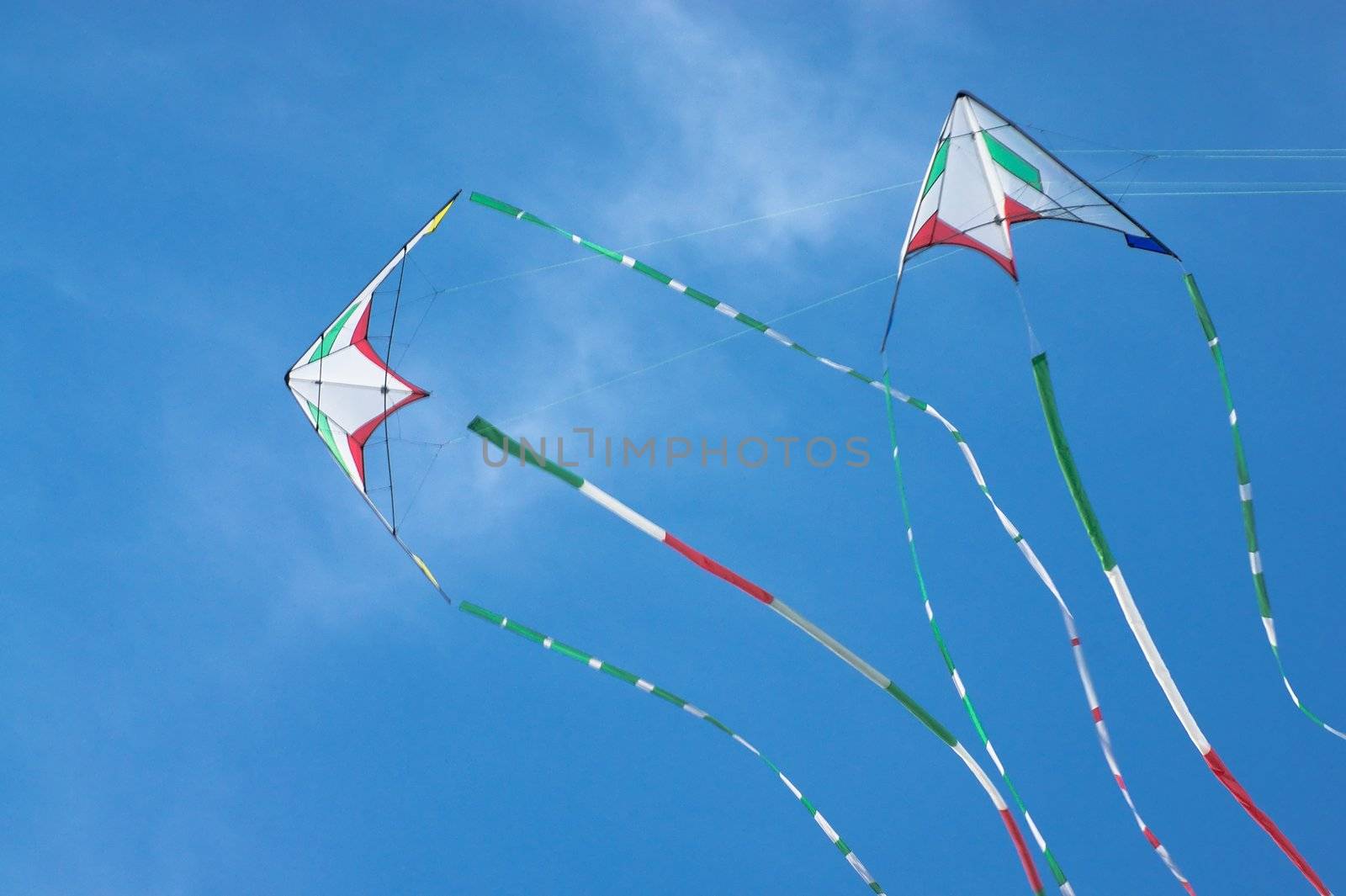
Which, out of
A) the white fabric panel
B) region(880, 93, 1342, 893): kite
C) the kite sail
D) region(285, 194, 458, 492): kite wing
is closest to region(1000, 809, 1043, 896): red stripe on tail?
region(880, 93, 1342, 893): kite

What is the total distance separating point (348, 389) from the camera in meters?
14.3

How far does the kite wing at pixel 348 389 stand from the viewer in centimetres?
1414

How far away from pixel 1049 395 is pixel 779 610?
8.84 feet

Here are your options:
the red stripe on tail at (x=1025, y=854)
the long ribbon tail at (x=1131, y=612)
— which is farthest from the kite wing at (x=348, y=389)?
the red stripe on tail at (x=1025, y=854)

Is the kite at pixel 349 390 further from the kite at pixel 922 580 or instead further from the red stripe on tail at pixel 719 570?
the red stripe on tail at pixel 719 570

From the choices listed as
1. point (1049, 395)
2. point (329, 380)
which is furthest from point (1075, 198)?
point (329, 380)

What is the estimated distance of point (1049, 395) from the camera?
754 cm

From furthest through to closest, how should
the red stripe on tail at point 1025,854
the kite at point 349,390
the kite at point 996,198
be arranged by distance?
the kite at point 349,390 → the kite at point 996,198 → the red stripe on tail at point 1025,854

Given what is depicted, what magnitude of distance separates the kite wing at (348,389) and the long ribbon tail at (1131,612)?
8407 mm

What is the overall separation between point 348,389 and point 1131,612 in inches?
387

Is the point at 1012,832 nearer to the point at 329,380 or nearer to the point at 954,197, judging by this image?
the point at 954,197

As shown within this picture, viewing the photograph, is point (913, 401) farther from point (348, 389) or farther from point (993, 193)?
point (348, 389)

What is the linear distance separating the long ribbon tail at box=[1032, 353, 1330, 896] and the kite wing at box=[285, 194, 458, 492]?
8.41m

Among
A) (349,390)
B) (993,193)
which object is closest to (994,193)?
(993,193)
